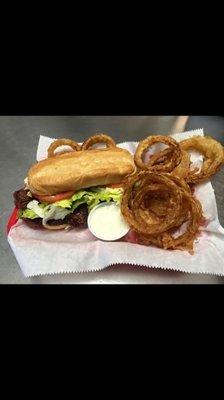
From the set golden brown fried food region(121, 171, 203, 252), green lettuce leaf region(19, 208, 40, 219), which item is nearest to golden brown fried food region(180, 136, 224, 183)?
golden brown fried food region(121, 171, 203, 252)

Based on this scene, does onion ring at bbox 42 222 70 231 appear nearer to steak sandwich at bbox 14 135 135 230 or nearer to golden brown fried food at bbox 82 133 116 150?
steak sandwich at bbox 14 135 135 230

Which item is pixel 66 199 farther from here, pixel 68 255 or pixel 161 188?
pixel 161 188

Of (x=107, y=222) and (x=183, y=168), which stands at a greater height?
(x=183, y=168)

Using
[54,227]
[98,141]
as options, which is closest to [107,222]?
[54,227]

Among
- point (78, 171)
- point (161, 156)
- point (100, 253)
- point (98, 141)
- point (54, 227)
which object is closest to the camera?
point (100, 253)

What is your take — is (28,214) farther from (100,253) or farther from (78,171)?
(100,253)

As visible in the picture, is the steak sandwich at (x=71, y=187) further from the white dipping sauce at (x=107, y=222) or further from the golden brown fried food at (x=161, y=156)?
the golden brown fried food at (x=161, y=156)

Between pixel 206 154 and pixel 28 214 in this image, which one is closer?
pixel 28 214


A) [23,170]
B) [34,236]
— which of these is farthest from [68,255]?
[23,170]
